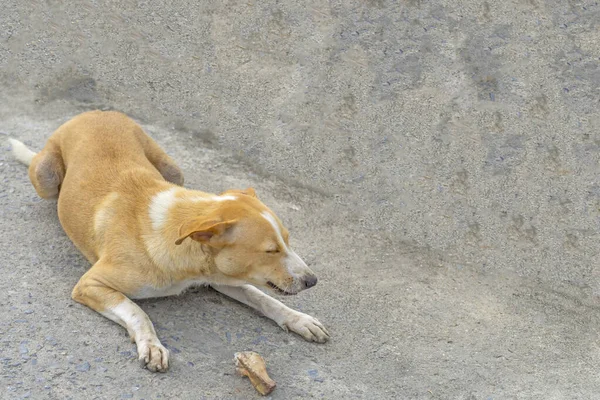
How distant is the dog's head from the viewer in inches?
210

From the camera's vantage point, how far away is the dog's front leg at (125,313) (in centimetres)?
528

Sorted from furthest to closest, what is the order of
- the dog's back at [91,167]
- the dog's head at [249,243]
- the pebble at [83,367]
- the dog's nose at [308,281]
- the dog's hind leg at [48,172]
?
the dog's hind leg at [48,172] → the dog's back at [91,167] → the dog's nose at [308,281] → the dog's head at [249,243] → the pebble at [83,367]

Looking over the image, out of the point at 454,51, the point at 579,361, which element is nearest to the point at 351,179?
the point at 454,51

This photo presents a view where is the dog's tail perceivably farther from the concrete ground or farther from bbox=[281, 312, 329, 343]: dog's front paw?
bbox=[281, 312, 329, 343]: dog's front paw

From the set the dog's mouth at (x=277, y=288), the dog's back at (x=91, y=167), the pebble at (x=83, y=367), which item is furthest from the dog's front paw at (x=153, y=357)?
the dog's back at (x=91, y=167)

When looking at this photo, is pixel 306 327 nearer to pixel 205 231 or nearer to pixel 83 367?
pixel 205 231

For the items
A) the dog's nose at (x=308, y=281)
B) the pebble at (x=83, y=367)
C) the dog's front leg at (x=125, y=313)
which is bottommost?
the pebble at (x=83, y=367)

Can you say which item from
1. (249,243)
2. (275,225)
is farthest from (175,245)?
(275,225)

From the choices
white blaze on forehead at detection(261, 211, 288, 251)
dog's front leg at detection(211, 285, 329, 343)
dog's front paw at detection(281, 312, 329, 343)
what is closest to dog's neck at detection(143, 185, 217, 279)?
white blaze on forehead at detection(261, 211, 288, 251)

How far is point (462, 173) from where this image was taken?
8.39 m

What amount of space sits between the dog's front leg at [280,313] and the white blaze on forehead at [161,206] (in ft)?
2.72

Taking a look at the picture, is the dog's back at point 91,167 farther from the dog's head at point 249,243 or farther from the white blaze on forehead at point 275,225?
the white blaze on forehead at point 275,225

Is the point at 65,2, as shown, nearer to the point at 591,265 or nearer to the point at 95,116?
the point at 95,116

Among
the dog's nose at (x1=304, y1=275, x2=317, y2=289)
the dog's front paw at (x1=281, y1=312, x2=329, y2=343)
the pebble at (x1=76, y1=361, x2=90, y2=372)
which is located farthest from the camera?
the dog's front paw at (x1=281, y1=312, x2=329, y2=343)
